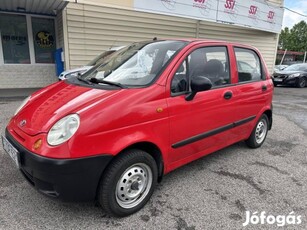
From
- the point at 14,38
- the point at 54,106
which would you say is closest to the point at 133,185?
the point at 54,106

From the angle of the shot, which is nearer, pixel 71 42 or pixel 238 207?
pixel 238 207

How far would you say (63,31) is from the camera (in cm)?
856

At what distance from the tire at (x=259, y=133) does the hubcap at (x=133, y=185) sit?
2.28m

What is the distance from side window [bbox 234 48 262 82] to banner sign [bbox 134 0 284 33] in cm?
577

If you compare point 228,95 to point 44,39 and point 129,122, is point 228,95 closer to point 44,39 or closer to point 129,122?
point 129,122

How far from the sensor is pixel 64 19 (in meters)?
8.41

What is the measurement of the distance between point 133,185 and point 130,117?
67 centimetres

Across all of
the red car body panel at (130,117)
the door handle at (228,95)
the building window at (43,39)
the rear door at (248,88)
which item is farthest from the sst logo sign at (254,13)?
the door handle at (228,95)

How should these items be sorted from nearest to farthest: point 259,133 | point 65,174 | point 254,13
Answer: point 65,174, point 259,133, point 254,13

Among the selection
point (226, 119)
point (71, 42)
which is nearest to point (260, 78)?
point (226, 119)

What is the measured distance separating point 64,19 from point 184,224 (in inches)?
314

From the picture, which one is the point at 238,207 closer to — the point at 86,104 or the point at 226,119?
the point at 226,119

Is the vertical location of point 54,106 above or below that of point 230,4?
below

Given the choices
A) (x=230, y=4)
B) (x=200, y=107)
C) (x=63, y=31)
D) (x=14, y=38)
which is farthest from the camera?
(x=230, y=4)
